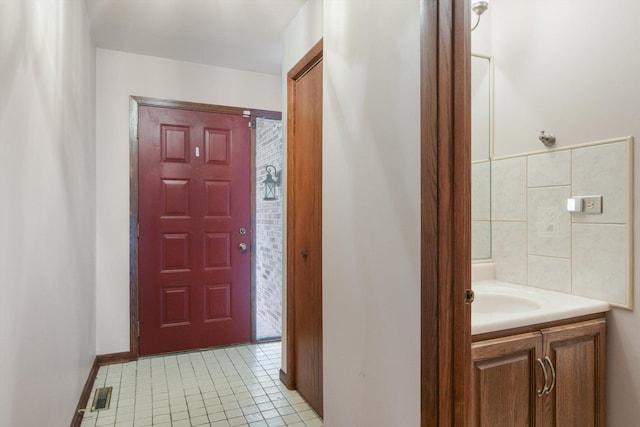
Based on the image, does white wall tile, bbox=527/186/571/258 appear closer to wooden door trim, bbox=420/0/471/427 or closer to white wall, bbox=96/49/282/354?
wooden door trim, bbox=420/0/471/427

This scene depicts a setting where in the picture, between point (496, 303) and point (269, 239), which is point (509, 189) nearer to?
point (496, 303)

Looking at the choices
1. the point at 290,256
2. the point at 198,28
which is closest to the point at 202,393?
the point at 290,256

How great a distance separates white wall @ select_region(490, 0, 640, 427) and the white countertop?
181 mm

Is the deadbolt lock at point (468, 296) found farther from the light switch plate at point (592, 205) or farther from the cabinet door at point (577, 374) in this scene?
the light switch plate at point (592, 205)

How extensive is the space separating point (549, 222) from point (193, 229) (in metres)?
2.64

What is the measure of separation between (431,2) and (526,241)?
1.35 m

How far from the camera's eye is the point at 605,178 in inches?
63.7

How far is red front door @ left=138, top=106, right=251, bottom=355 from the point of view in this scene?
10.4ft

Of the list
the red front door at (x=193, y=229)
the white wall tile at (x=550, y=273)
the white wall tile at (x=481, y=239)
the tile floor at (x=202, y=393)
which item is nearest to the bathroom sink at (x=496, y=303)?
the white wall tile at (x=550, y=273)

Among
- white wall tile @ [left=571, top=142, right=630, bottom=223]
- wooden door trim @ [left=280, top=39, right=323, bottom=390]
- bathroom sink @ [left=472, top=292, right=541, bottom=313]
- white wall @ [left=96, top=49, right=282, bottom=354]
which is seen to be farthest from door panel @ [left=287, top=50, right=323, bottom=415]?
white wall @ [left=96, top=49, right=282, bottom=354]

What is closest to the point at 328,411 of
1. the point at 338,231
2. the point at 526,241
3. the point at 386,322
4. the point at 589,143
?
the point at 386,322

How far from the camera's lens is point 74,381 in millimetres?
2090

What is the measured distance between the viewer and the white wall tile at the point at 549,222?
1.79 metres

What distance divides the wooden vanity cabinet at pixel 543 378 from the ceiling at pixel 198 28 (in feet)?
7.18
